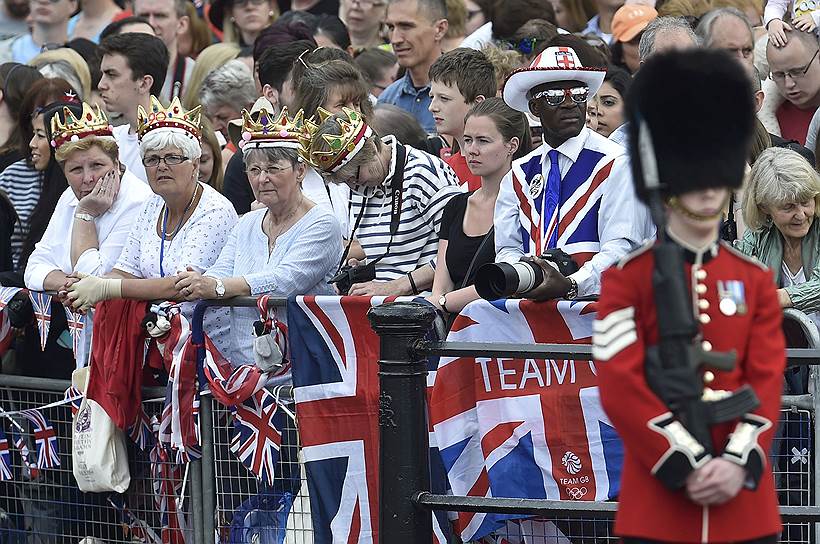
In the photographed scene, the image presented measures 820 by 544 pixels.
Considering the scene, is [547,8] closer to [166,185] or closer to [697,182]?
[166,185]

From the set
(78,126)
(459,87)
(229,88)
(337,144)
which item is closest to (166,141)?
(78,126)

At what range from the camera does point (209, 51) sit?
984 cm

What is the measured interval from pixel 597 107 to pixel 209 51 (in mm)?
3365

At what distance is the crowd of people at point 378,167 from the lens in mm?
6102

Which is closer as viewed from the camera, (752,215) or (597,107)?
(752,215)

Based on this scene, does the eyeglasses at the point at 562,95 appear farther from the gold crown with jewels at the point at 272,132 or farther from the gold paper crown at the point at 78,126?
the gold paper crown at the point at 78,126

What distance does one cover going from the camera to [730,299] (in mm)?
4113

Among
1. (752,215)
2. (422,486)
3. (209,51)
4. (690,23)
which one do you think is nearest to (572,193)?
(752,215)

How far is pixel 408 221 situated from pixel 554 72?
117cm

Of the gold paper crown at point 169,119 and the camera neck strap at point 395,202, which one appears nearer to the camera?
the camera neck strap at point 395,202

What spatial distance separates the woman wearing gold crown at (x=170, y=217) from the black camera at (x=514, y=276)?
180 cm

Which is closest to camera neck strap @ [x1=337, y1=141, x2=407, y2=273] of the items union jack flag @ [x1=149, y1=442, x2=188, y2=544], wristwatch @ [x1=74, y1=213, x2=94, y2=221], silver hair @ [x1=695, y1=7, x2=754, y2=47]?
union jack flag @ [x1=149, y1=442, x2=188, y2=544]

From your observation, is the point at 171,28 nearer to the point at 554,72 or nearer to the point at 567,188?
the point at 554,72

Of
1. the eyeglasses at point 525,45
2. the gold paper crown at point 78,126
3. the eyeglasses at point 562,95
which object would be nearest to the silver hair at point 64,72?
the gold paper crown at point 78,126
